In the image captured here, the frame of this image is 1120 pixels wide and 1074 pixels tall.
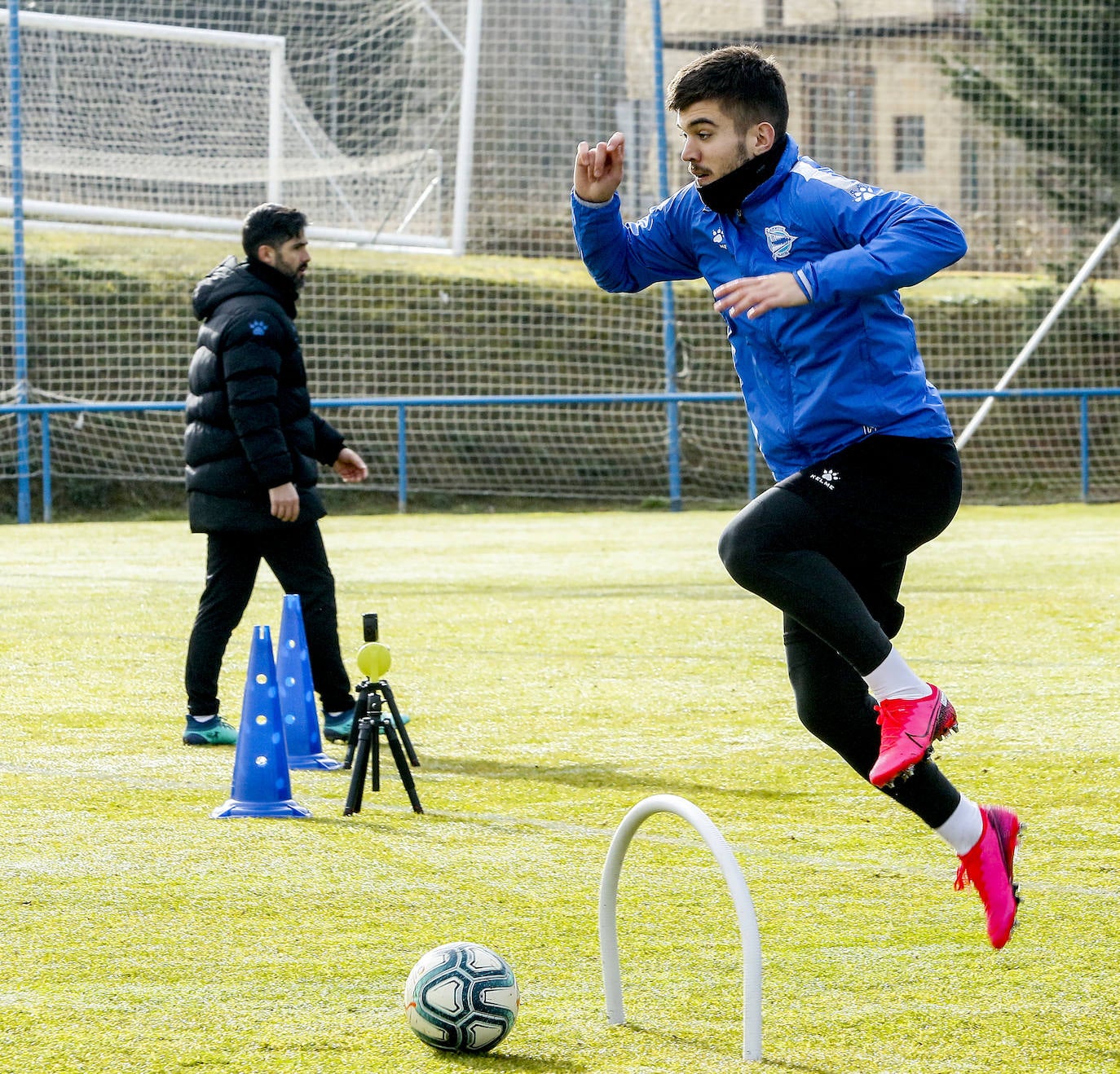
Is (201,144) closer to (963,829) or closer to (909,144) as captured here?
(909,144)

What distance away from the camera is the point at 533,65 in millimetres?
21391

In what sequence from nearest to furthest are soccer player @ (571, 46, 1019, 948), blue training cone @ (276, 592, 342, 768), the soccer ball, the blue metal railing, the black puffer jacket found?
the soccer ball, soccer player @ (571, 46, 1019, 948), blue training cone @ (276, 592, 342, 768), the black puffer jacket, the blue metal railing

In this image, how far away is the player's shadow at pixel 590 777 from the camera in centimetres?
554

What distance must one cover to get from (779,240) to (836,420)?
0.43 metres

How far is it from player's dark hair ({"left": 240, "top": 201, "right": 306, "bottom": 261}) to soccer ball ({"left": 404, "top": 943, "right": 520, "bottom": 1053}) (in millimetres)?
3738

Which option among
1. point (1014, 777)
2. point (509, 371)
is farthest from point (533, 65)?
point (1014, 777)

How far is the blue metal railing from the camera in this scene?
690 inches

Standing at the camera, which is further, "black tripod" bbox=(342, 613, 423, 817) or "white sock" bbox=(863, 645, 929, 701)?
"black tripod" bbox=(342, 613, 423, 817)

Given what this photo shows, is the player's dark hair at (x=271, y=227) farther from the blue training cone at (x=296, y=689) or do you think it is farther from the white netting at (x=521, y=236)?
the white netting at (x=521, y=236)

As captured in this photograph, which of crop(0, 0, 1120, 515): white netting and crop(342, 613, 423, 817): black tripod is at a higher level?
crop(0, 0, 1120, 515): white netting

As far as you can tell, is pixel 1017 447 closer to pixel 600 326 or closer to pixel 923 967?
pixel 600 326

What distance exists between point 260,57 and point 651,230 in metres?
18.1

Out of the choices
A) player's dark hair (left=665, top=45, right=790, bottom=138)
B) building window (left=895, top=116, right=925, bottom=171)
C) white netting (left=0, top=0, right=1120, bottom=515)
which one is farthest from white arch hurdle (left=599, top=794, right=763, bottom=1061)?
building window (left=895, top=116, right=925, bottom=171)

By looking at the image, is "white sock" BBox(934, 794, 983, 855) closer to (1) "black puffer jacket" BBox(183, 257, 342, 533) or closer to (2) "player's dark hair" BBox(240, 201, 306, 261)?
(1) "black puffer jacket" BBox(183, 257, 342, 533)
